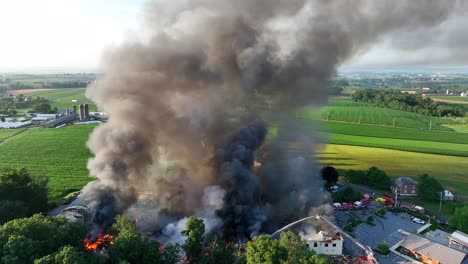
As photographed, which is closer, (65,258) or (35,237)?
(65,258)

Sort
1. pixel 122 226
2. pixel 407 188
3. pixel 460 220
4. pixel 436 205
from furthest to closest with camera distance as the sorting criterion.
Answer: pixel 407 188
pixel 436 205
pixel 460 220
pixel 122 226

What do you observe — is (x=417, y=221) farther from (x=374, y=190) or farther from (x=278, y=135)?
(x=278, y=135)

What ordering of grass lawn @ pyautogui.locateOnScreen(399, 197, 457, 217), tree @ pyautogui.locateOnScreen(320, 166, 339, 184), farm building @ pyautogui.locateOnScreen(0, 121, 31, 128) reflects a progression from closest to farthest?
grass lawn @ pyautogui.locateOnScreen(399, 197, 457, 217)
tree @ pyautogui.locateOnScreen(320, 166, 339, 184)
farm building @ pyautogui.locateOnScreen(0, 121, 31, 128)


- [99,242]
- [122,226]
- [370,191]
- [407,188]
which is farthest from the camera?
[370,191]

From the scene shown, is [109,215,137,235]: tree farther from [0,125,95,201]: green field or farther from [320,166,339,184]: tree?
[320,166,339,184]: tree

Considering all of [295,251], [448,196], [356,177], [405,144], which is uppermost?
[295,251]

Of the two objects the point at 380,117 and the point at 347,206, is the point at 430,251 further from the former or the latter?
the point at 380,117

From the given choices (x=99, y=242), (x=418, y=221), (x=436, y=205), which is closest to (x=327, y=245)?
(x=418, y=221)

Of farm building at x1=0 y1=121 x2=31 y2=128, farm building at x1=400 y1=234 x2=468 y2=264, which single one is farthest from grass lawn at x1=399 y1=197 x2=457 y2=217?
farm building at x1=0 y1=121 x2=31 y2=128
